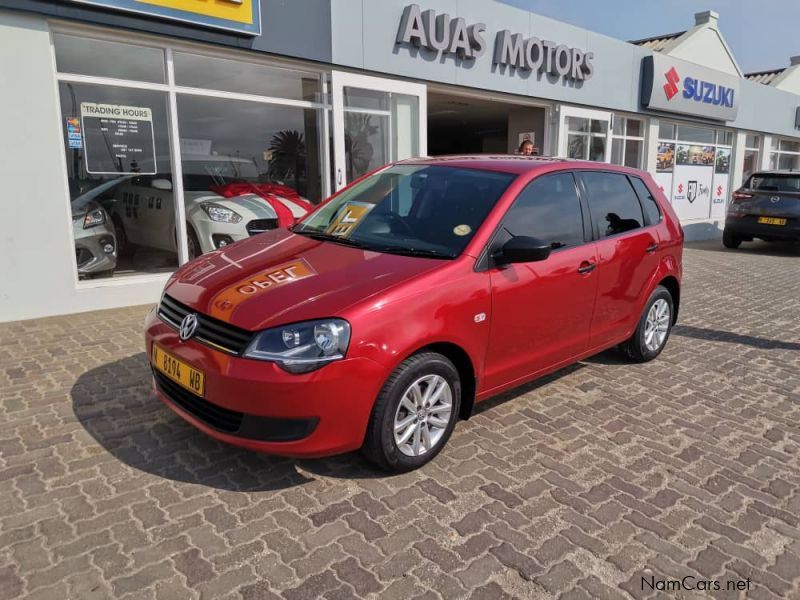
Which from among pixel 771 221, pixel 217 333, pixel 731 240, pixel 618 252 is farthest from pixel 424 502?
pixel 731 240

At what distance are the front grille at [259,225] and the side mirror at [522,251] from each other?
16.1 feet

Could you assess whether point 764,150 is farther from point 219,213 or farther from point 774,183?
point 219,213

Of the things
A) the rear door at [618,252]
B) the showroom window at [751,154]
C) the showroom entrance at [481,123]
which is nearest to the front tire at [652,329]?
the rear door at [618,252]

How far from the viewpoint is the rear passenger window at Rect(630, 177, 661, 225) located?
4.97 meters

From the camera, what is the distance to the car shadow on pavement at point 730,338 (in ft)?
19.4

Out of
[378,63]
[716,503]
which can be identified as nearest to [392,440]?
[716,503]

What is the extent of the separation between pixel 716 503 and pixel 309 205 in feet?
21.8

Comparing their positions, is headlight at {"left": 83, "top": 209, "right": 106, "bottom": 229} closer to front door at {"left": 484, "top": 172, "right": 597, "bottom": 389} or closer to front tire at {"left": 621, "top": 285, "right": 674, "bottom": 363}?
front door at {"left": 484, "top": 172, "right": 597, "bottom": 389}

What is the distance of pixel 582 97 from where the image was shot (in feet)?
40.6

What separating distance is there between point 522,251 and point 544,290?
50 centimetres

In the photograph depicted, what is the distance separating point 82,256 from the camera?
21.9 feet

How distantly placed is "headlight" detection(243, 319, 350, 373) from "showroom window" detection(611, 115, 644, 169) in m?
12.9

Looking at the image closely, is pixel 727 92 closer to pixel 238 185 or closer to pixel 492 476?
pixel 238 185

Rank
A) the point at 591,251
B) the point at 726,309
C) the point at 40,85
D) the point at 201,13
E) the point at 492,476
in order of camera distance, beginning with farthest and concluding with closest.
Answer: the point at 726,309
the point at 201,13
the point at 40,85
the point at 591,251
the point at 492,476
